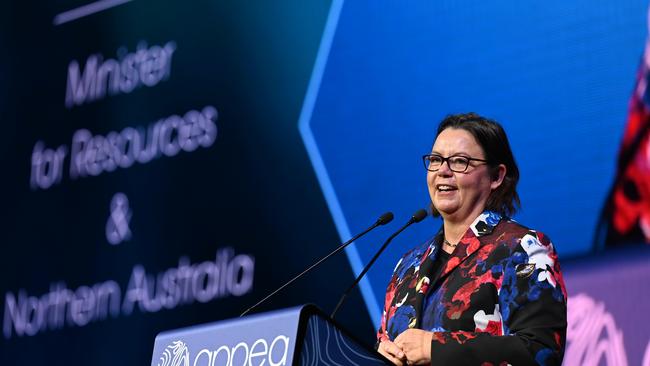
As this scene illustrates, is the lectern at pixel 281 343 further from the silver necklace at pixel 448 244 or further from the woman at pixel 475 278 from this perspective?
the silver necklace at pixel 448 244

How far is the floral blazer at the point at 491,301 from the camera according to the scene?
74.9 inches

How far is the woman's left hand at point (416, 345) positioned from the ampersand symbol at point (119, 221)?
238cm

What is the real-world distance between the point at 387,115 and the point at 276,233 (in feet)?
2.01

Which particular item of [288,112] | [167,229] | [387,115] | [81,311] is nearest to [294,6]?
[288,112]

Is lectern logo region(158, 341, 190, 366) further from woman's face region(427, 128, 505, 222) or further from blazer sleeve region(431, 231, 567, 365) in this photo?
woman's face region(427, 128, 505, 222)

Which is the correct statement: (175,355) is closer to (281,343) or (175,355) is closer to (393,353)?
(281,343)

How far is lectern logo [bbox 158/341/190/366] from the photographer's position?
191 cm

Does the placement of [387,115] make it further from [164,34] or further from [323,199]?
[164,34]

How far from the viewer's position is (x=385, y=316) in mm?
2270

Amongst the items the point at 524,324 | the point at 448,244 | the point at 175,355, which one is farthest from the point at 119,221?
the point at 524,324

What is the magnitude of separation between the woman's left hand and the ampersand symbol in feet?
7.80

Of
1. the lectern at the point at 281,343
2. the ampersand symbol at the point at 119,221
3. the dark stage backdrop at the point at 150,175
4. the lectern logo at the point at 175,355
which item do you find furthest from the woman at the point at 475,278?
the ampersand symbol at the point at 119,221

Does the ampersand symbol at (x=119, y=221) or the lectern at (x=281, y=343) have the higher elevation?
the ampersand symbol at (x=119, y=221)

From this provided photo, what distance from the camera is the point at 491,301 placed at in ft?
6.60
